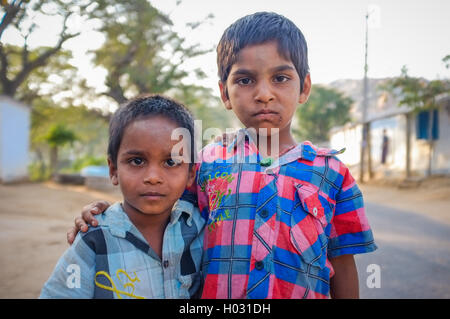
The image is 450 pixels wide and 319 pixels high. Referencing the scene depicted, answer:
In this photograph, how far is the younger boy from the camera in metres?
1.25

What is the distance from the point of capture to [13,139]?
1177 centimetres

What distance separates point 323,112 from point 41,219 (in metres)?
22.9

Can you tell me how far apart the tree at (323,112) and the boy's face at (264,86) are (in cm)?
2494

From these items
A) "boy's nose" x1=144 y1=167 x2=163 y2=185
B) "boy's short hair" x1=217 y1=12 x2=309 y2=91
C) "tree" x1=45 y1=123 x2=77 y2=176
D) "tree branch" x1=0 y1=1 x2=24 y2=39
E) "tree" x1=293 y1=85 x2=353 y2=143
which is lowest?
"boy's nose" x1=144 y1=167 x2=163 y2=185

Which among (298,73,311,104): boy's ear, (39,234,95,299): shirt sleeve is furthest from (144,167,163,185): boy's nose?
(298,73,311,104): boy's ear

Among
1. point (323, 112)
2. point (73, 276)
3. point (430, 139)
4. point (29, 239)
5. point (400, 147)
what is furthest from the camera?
point (323, 112)

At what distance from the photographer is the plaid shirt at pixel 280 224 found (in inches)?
48.6

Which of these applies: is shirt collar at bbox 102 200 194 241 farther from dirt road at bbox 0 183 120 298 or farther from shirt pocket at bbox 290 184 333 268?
dirt road at bbox 0 183 120 298

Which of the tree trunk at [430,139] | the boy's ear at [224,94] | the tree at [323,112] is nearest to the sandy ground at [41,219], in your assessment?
the tree trunk at [430,139]

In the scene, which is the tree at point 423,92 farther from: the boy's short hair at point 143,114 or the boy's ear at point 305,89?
the boy's short hair at point 143,114

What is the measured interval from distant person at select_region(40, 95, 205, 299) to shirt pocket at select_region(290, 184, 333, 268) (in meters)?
0.42

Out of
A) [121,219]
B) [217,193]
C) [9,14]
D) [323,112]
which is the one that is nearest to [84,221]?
[121,219]

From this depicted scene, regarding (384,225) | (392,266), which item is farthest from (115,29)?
(392,266)

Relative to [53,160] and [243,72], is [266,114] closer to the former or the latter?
[243,72]
